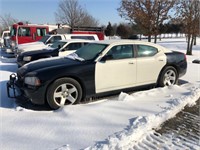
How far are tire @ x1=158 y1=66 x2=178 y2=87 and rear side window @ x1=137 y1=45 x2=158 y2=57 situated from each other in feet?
1.83

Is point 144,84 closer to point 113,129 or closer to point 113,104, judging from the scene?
point 113,104

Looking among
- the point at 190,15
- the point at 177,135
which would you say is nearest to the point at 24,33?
the point at 190,15

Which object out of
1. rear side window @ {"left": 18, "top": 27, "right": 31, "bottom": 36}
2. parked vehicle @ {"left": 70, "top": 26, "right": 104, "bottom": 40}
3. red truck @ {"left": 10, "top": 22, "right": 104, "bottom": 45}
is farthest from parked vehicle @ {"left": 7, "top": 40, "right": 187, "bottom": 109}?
rear side window @ {"left": 18, "top": 27, "right": 31, "bottom": 36}

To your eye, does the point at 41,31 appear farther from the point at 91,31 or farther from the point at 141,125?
the point at 141,125

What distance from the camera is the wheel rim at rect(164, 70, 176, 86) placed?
6.63 m

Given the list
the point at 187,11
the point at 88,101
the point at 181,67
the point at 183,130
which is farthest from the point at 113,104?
the point at 187,11

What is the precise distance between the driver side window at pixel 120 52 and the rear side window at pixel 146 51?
0.23m

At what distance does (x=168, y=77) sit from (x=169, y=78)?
0.17 ft

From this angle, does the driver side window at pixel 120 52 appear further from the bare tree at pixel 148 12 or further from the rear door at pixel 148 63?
the bare tree at pixel 148 12

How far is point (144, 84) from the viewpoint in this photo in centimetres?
622

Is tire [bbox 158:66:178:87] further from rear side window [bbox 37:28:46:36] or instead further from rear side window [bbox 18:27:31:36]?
rear side window [bbox 37:28:46:36]

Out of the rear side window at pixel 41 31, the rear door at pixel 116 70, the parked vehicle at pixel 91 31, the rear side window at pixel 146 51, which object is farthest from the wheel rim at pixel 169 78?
the rear side window at pixel 41 31

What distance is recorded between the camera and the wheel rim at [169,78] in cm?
663

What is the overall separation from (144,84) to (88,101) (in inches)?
61.4
